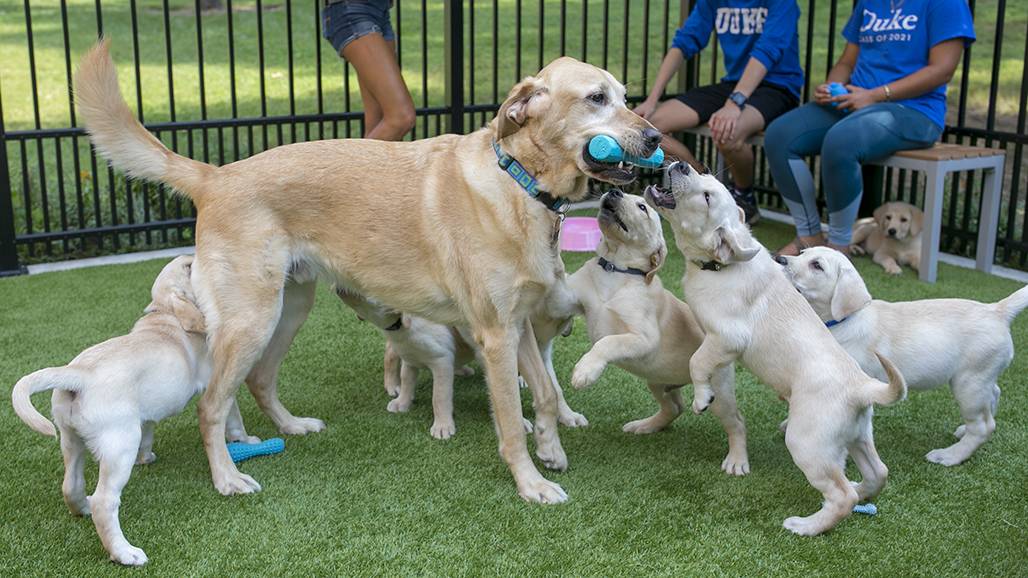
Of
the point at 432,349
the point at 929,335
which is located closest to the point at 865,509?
the point at 929,335

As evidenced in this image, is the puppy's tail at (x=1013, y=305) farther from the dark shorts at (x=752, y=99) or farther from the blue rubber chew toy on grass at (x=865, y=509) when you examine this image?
the dark shorts at (x=752, y=99)

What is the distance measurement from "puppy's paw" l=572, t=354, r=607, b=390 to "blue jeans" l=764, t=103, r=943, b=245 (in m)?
3.35

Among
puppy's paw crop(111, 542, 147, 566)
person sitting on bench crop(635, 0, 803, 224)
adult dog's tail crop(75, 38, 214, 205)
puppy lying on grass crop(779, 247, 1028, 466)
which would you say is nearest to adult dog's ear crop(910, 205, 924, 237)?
person sitting on bench crop(635, 0, 803, 224)

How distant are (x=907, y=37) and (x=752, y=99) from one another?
3.67 ft

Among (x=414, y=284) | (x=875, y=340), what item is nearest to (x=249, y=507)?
(x=414, y=284)

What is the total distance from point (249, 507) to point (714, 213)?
186 centimetres

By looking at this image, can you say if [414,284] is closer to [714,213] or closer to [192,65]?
[714,213]

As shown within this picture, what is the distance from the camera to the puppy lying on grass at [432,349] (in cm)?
414

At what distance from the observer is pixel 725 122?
23.0 feet

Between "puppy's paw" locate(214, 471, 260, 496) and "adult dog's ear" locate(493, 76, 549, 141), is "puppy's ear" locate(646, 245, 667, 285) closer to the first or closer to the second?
"adult dog's ear" locate(493, 76, 549, 141)

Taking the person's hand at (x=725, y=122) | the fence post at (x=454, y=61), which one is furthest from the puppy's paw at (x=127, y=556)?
the person's hand at (x=725, y=122)

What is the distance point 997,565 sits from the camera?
10.3 ft

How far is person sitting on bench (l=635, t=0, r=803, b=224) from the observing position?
23.1 ft

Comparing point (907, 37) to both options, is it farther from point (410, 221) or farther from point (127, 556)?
point (127, 556)
